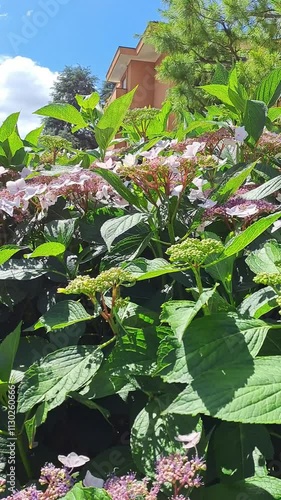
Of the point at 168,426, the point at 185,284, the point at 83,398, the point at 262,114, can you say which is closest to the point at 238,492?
the point at 168,426

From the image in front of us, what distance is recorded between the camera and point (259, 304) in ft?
2.86

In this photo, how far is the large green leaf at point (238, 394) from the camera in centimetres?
67

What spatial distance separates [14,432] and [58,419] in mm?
112

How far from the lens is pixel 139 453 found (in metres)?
0.80

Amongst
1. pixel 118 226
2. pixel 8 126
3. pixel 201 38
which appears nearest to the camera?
pixel 118 226

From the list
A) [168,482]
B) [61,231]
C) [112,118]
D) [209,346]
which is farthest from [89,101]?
[168,482]

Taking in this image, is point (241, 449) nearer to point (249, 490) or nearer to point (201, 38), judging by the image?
point (249, 490)

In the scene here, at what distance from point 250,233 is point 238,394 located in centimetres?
27

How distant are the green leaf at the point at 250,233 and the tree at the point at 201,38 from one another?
382 inches

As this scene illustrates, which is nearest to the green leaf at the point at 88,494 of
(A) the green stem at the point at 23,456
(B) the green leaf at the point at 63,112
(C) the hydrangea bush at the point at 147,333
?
(C) the hydrangea bush at the point at 147,333

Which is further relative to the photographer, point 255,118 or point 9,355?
point 255,118

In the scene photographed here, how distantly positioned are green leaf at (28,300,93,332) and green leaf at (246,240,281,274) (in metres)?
0.29

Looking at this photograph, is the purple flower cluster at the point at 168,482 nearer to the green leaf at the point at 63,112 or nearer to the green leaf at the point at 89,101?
the green leaf at the point at 63,112

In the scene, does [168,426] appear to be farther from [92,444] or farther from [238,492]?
[92,444]
